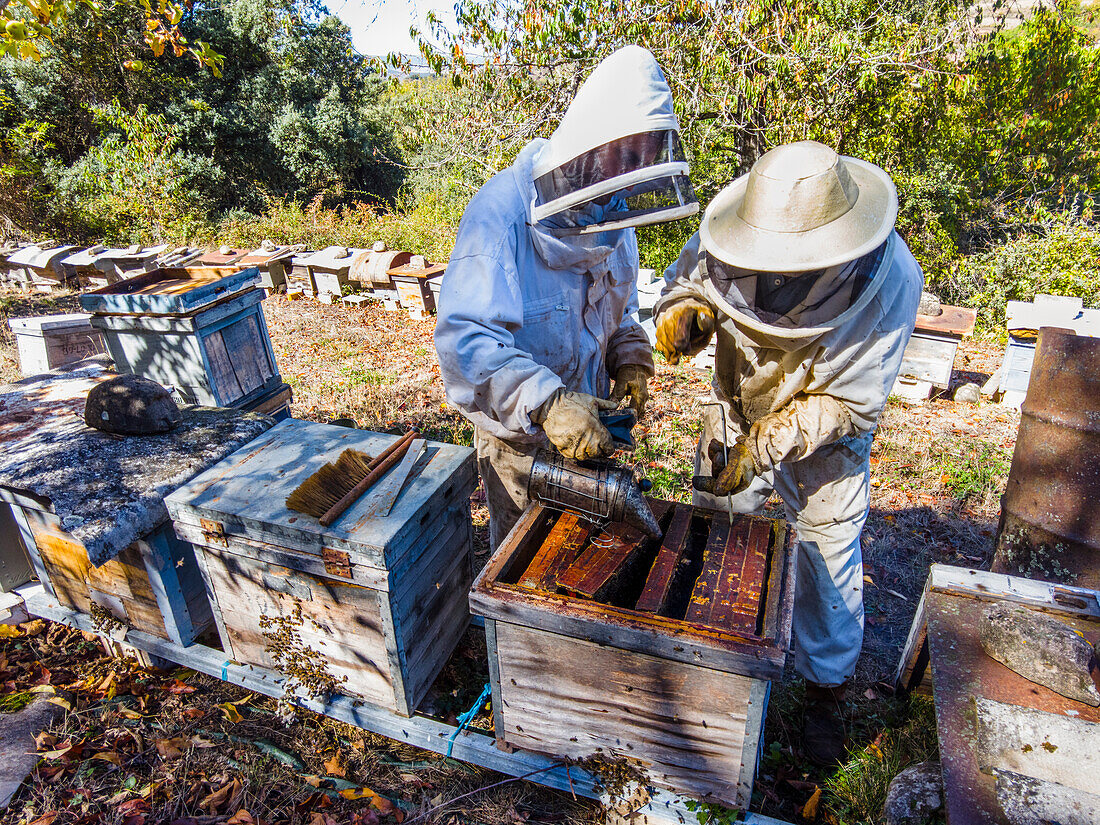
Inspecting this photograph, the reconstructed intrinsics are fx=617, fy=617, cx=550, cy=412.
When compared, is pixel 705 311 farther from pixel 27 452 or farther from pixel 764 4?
pixel 764 4

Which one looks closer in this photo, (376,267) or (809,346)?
(809,346)

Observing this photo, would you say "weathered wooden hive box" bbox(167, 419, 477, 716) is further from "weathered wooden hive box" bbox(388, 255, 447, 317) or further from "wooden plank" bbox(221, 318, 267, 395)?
"weathered wooden hive box" bbox(388, 255, 447, 317)

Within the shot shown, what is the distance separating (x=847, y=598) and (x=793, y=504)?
43cm

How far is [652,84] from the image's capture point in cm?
186

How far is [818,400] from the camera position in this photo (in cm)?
220

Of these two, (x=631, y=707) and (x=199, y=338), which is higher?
(x=199, y=338)

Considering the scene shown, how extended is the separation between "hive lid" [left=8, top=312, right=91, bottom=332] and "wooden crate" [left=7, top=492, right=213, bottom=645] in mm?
2513

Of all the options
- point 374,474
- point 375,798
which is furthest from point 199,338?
point 375,798

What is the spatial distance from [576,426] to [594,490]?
8.4 inches

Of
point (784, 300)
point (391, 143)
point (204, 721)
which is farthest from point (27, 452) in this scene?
point (391, 143)

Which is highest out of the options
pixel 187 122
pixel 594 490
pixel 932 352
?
pixel 187 122

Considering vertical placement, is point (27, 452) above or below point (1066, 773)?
above

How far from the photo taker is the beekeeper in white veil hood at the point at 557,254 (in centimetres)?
187

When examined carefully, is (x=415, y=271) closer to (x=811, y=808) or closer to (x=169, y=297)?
(x=169, y=297)
